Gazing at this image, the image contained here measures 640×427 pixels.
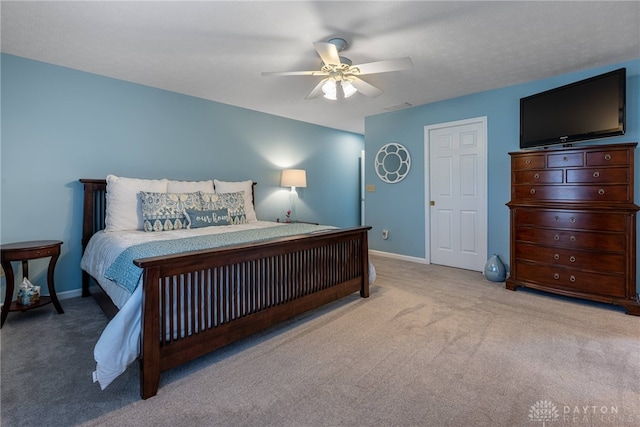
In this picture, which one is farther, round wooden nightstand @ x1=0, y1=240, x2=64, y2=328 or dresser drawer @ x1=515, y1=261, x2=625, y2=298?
dresser drawer @ x1=515, y1=261, x2=625, y2=298

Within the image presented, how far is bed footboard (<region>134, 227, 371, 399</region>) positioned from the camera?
1672mm

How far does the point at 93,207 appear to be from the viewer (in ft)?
10.6

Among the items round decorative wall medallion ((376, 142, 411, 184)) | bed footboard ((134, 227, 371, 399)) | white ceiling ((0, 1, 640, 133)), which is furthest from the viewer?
round decorative wall medallion ((376, 142, 411, 184))

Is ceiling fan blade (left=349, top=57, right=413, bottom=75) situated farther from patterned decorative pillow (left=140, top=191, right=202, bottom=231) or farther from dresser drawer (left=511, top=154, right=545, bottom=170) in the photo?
patterned decorative pillow (left=140, top=191, right=202, bottom=231)

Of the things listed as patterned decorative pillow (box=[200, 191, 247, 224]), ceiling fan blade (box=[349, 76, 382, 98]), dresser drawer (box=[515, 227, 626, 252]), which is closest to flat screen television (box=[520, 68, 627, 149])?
dresser drawer (box=[515, 227, 626, 252])

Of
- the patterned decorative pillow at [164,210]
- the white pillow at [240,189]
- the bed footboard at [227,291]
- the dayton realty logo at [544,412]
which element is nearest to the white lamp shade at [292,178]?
the white pillow at [240,189]

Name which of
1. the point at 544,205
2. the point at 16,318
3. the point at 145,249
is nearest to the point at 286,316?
the point at 145,249

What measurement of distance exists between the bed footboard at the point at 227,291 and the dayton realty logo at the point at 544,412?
158cm

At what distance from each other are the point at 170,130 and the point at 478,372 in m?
3.97

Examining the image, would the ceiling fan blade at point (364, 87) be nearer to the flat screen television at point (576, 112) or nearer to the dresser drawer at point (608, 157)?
the flat screen television at point (576, 112)

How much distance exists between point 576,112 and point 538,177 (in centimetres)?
69

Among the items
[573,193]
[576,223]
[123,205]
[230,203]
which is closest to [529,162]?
[573,193]

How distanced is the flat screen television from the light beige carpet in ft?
5.45

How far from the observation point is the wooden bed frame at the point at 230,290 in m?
1.67
